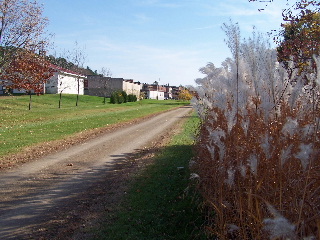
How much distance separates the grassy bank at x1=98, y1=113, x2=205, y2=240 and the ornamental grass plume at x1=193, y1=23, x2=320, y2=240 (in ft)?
2.09

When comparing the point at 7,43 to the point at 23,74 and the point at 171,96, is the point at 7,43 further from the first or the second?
the point at 171,96

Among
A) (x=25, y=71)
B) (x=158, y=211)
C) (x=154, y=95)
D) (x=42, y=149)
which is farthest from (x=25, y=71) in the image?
(x=154, y=95)

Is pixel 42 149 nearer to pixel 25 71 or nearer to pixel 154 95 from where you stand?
pixel 25 71

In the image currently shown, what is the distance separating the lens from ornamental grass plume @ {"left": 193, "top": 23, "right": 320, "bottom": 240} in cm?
318

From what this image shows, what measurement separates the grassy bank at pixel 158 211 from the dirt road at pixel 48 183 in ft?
3.45

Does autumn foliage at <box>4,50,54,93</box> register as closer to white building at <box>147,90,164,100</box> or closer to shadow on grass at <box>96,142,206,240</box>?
shadow on grass at <box>96,142,206,240</box>

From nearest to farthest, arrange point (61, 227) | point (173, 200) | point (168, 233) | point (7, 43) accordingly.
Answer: point (168, 233) → point (61, 227) → point (173, 200) → point (7, 43)

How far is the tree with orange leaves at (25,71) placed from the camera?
2152 cm

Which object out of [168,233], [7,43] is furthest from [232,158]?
[7,43]

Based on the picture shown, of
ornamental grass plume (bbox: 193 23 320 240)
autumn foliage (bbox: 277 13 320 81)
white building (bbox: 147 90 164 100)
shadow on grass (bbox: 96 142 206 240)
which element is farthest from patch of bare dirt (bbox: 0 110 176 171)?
white building (bbox: 147 90 164 100)

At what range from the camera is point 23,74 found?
22250 mm

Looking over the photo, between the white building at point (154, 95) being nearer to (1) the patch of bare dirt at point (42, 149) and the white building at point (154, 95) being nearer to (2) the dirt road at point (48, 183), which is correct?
(1) the patch of bare dirt at point (42, 149)

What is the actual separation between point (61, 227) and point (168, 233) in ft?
5.09

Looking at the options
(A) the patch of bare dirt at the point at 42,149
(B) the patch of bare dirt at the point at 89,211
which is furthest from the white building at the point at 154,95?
(B) the patch of bare dirt at the point at 89,211
